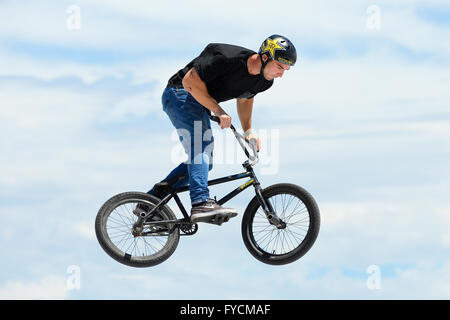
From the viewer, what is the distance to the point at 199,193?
496 inches

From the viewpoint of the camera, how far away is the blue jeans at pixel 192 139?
496 inches

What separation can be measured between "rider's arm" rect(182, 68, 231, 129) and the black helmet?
98 cm

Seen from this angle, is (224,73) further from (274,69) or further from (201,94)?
(274,69)

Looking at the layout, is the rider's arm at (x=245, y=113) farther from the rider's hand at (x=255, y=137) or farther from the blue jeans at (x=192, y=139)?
the blue jeans at (x=192, y=139)

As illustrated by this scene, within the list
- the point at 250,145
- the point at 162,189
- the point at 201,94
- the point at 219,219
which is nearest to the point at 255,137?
the point at 250,145

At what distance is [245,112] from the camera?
13391 mm

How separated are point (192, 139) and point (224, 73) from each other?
1018 millimetres

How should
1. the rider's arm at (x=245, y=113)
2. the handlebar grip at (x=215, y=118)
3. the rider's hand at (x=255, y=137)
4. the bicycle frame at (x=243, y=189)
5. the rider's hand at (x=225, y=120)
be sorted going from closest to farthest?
the rider's hand at (x=225, y=120) < the handlebar grip at (x=215, y=118) < the bicycle frame at (x=243, y=189) < the rider's hand at (x=255, y=137) < the rider's arm at (x=245, y=113)

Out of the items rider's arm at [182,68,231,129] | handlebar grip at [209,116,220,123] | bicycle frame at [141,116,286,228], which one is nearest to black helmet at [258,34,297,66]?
rider's arm at [182,68,231,129]

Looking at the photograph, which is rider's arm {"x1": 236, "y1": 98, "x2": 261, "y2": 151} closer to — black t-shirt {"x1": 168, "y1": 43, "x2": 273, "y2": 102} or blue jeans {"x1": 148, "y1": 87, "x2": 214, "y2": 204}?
black t-shirt {"x1": 168, "y1": 43, "x2": 273, "y2": 102}

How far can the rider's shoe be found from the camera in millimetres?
12531

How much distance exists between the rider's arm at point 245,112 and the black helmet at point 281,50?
3.66 feet

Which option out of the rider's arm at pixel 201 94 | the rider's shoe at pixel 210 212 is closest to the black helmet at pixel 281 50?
the rider's arm at pixel 201 94

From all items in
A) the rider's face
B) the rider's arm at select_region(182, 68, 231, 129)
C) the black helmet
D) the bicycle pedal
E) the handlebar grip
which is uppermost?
the black helmet
